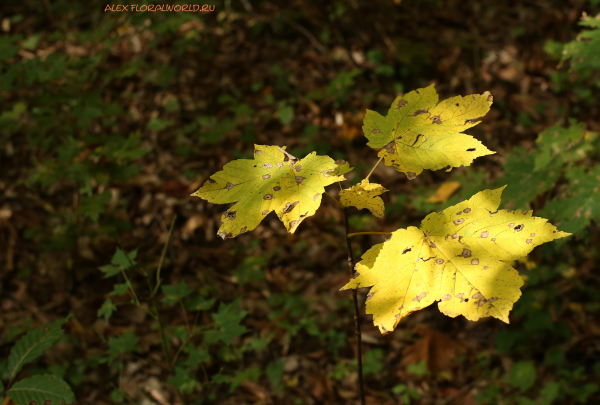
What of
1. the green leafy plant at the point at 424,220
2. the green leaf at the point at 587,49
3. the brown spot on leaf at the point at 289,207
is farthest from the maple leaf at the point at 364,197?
the green leaf at the point at 587,49

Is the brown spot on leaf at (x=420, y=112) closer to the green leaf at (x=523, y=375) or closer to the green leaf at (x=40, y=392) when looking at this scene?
the green leaf at (x=40, y=392)

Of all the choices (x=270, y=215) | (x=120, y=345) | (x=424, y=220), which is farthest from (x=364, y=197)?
(x=270, y=215)

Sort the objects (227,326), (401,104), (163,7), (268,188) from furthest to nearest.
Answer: (163,7)
(227,326)
(401,104)
(268,188)

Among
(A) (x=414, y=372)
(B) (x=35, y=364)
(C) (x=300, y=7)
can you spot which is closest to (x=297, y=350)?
(A) (x=414, y=372)

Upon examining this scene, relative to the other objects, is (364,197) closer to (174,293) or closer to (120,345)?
(174,293)

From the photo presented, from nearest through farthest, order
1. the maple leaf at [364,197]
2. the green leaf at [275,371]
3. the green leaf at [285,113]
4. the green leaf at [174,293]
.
Result: the maple leaf at [364,197], the green leaf at [174,293], the green leaf at [275,371], the green leaf at [285,113]

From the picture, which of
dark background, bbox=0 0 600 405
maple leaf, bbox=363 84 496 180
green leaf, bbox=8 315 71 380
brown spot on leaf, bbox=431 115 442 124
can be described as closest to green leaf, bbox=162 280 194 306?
dark background, bbox=0 0 600 405
